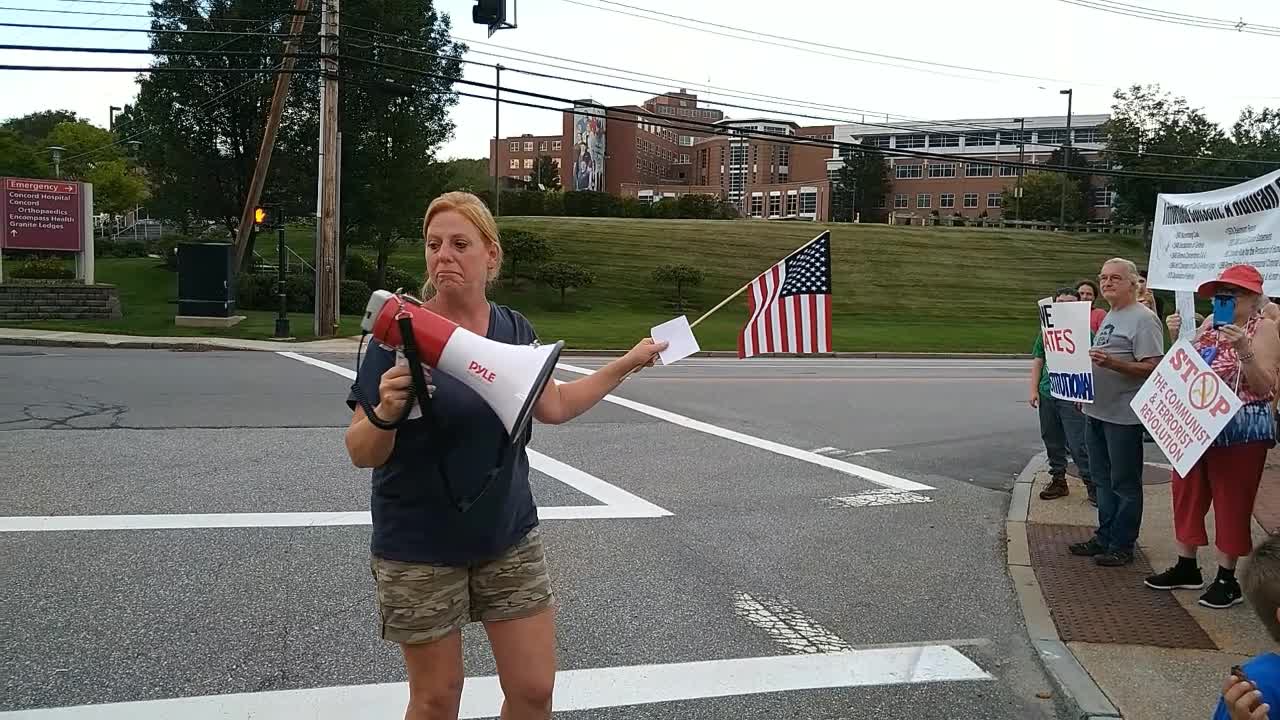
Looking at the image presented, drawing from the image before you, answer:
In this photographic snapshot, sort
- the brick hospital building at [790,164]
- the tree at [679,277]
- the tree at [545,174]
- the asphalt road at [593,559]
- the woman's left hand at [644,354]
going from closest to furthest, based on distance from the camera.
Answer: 1. the woman's left hand at [644,354]
2. the asphalt road at [593,559]
3. the tree at [679,277]
4. the tree at [545,174]
5. the brick hospital building at [790,164]

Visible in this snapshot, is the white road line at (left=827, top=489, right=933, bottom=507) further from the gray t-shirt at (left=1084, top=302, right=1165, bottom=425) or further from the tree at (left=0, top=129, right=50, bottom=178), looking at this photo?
the tree at (left=0, top=129, right=50, bottom=178)

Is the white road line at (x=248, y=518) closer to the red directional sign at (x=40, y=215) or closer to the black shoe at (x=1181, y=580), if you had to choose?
the black shoe at (x=1181, y=580)

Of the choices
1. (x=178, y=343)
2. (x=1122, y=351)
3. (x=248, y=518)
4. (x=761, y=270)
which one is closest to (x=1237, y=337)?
(x=1122, y=351)

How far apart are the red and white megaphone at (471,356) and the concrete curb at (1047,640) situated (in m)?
2.93

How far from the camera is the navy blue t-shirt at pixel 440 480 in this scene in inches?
102

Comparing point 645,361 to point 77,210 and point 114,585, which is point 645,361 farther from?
point 77,210

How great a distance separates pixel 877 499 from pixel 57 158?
61098mm

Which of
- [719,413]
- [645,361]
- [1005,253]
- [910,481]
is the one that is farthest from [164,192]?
[1005,253]

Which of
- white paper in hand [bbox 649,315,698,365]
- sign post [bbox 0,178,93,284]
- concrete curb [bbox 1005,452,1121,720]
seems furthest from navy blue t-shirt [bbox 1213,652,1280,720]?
sign post [bbox 0,178,93,284]

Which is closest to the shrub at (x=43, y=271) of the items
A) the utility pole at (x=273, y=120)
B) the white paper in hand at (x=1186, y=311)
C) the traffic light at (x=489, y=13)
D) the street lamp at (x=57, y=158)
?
the utility pole at (x=273, y=120)

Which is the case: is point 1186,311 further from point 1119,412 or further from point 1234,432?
point 1234,432

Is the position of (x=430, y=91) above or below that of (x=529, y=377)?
above

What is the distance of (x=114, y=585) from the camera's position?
5359 millimetres

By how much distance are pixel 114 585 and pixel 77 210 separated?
22.6 m
